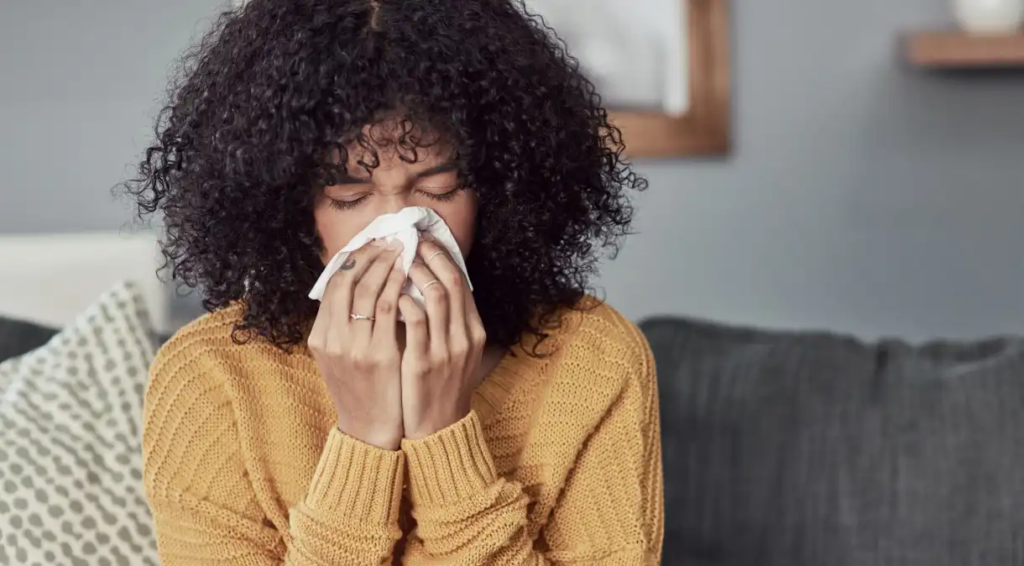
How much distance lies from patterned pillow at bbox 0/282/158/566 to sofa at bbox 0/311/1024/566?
17cm

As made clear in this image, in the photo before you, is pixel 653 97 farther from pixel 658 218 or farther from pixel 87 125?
pixel 87 125

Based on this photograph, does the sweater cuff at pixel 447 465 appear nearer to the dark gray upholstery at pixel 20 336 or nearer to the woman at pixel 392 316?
the woman at pixel 392 316

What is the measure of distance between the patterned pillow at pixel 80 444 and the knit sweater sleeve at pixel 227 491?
0.17 m

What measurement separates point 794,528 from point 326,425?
0.66 m

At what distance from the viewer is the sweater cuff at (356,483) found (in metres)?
1.06

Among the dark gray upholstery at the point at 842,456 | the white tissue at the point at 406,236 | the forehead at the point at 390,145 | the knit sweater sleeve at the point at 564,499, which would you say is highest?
the forehead at the point at 390,145

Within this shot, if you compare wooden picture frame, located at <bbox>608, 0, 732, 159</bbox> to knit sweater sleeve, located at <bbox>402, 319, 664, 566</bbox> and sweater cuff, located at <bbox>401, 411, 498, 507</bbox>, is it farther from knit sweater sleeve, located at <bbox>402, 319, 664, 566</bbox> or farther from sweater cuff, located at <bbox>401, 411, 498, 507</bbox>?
sweater cuff, located at <bbox>401, 411, 498, 507</bbox>

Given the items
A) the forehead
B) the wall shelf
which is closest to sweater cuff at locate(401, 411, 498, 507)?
the forehead

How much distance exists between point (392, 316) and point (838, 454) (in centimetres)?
75

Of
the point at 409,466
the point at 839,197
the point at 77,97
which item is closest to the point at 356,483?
the point at 409,466

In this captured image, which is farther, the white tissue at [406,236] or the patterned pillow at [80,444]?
the patterned pillow at [80,444]

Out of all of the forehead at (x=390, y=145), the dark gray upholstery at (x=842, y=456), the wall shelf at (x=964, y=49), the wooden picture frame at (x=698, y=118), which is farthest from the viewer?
the wooden picture frame at (x=698, y=118)

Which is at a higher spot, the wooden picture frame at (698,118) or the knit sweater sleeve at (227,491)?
the wooden picture frame at (698,118)

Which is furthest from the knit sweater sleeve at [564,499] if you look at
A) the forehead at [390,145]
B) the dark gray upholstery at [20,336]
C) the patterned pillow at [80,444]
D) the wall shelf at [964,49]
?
the wall shelf at [964,49]
